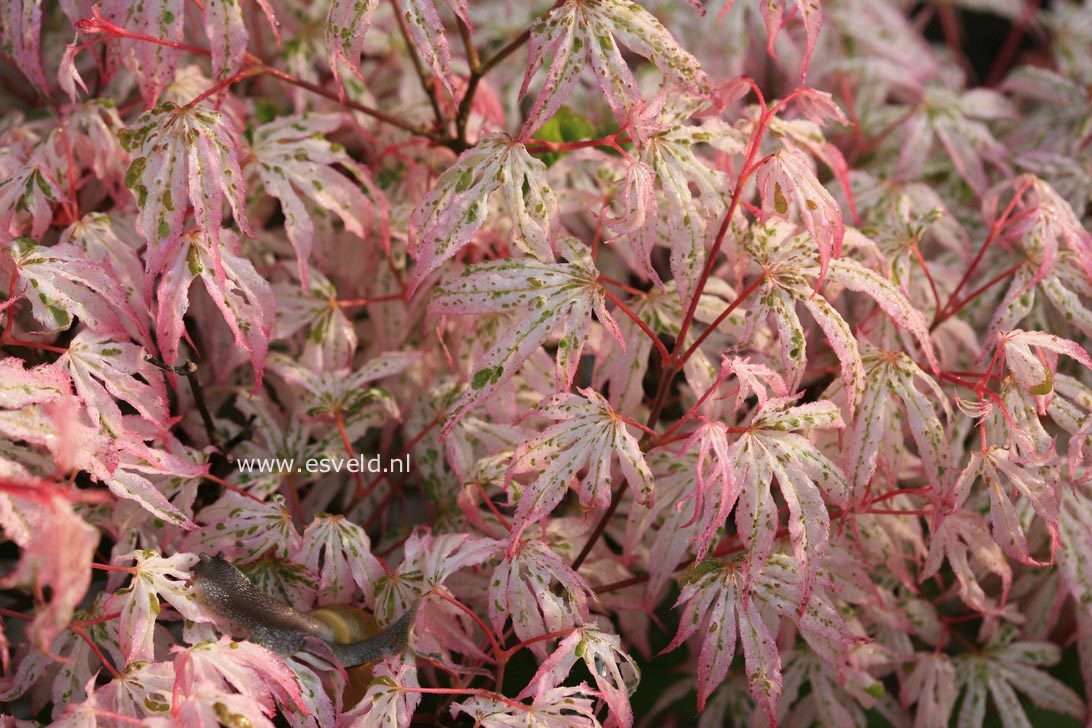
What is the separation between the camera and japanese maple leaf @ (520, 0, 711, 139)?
0.85 metres

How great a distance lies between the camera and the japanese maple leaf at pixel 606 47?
2.81ft

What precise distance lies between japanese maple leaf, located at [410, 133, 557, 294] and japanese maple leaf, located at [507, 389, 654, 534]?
0.14 metres

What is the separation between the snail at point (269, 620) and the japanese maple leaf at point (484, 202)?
29 cm

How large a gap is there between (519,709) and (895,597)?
0.56 meters

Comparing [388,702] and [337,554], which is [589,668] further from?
[337,554]

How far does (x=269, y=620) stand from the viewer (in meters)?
0.87

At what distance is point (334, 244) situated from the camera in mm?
1250

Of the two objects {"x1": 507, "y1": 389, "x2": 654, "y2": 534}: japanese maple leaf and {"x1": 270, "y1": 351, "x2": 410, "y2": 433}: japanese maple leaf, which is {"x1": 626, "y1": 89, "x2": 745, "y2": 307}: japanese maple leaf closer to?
{"x1": 507, "y1": 389, "x2": 654, "y2": 534}: japanese maple leaf

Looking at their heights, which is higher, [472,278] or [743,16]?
[743,16]

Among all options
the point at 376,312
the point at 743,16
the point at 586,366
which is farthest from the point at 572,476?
the point at 743,16

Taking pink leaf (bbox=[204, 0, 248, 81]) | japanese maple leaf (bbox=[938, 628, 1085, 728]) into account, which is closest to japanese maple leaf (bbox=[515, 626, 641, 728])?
japanese maple leaf (bbox=[938, 628, 1085, 728])

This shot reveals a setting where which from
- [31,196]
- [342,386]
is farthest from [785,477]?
[31,196]

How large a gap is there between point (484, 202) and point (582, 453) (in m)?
0.24

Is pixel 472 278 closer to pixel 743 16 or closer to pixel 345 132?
pixel 345 132
